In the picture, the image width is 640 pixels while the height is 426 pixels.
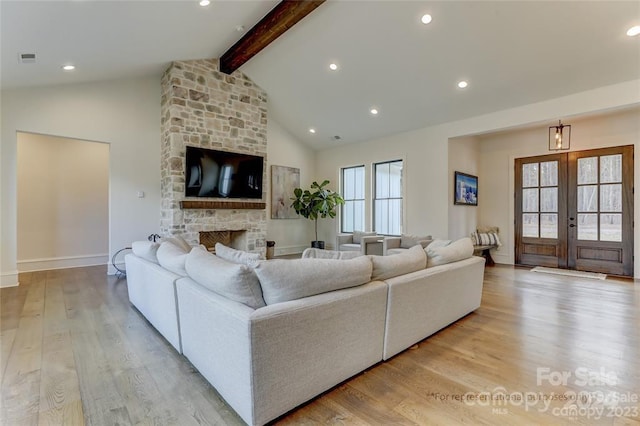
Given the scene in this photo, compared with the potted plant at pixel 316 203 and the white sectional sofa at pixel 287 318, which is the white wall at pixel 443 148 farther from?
the white sectional sofa at pixel 287 318

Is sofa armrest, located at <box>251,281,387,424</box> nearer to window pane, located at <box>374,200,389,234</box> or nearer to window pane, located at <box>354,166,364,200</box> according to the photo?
window pane, located at <box>374,200,389,234</box>

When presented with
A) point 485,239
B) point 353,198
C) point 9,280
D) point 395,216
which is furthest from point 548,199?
point 9,280

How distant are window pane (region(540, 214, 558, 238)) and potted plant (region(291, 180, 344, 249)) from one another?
171 inches

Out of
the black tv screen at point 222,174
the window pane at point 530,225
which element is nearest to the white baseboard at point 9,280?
the black tv screen at point 222,174

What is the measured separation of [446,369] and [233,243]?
5.51 meters

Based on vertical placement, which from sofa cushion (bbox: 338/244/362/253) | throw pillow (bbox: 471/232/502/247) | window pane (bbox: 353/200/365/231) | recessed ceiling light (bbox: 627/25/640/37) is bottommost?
sofa cushion (bbox: 338/244/362/253)

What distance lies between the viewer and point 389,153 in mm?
7055

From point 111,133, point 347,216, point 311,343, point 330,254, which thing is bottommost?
point 311,343

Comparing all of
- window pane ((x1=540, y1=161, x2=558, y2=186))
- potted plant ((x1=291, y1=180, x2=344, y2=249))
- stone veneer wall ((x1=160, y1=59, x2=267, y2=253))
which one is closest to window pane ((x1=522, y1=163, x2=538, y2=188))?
window pane ((x1=540, y1=161, x2=558, y2=186))

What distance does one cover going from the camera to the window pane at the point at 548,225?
6.20 m

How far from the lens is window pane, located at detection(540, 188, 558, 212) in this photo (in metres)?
6.19

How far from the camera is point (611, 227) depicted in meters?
5.57

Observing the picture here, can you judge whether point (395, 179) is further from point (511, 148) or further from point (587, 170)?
point (587, 170)

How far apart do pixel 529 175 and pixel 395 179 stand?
276 centimetres
